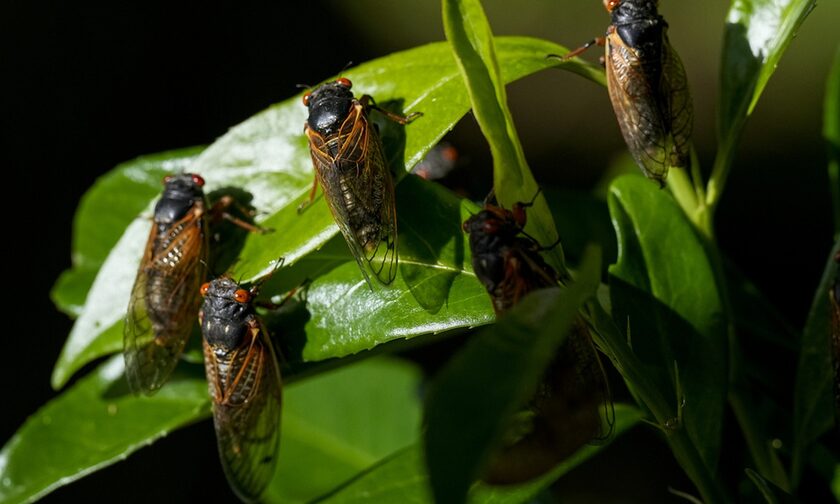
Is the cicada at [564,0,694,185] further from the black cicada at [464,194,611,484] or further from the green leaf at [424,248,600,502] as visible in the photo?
the green leaf at [424,248,600,502]

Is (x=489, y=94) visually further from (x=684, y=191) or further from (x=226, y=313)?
(x=226, y=313)

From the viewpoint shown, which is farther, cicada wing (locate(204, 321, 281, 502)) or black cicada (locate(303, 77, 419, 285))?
cicada wing (locate(204, 321, 281, 502))

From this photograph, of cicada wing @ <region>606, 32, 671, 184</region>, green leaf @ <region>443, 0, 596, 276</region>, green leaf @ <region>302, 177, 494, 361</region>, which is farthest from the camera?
cicada wing @ <region>606, 32, 671, 184</region>

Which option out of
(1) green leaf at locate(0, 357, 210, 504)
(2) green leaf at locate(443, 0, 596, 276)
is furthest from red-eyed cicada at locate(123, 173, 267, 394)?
(2) green leaf at locate(443, 0, 596, 276)

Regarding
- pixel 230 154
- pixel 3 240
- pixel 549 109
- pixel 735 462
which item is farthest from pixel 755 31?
pixel 3 240

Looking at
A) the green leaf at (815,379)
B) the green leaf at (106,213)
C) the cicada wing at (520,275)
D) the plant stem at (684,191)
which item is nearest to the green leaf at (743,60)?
the plant stem at (684,191)

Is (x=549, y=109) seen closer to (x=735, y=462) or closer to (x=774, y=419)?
(x=735, y=462)

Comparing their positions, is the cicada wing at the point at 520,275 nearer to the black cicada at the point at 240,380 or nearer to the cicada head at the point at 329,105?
the cicada head at the point at 329,105
